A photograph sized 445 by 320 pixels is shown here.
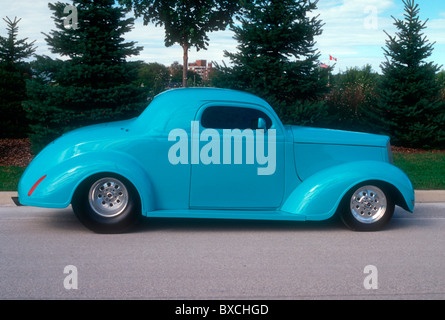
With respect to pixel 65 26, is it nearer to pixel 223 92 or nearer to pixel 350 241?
pixel 223 92

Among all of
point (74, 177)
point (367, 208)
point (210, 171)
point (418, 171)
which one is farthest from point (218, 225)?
point (418, 171)

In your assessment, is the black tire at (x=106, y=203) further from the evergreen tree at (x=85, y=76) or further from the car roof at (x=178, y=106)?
the evergreen tree at (x=85, y=76)

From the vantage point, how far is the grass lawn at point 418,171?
10469mm

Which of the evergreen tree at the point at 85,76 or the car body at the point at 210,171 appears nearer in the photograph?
→ the car body at the point at 210,171

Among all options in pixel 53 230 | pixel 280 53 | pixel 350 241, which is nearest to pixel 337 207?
pixel 350 241

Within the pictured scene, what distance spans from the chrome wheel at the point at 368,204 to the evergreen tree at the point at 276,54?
7.57 metres

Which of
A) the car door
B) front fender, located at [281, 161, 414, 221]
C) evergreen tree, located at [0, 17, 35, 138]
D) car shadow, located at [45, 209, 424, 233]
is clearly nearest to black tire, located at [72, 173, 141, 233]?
car shadow, located at [45, 209, 424, 233]

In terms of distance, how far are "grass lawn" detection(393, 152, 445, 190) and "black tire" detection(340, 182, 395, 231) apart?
3.27m

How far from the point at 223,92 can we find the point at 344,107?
12.0 m

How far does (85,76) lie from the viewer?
13.6m

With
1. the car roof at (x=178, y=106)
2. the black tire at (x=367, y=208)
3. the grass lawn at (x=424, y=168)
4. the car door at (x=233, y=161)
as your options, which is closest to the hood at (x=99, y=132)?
the car roof at (x=178, y=106)

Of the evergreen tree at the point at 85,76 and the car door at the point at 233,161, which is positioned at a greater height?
the evergreen tree at the point at 85,76

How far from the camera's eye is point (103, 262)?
222 inches

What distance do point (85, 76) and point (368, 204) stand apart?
8636mm
